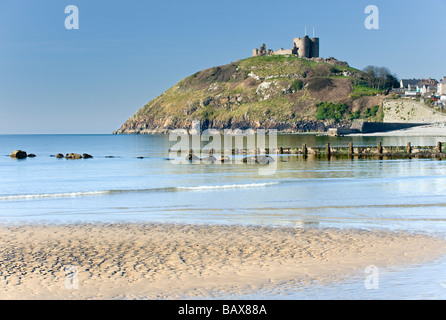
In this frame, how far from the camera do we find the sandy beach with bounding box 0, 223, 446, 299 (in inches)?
345

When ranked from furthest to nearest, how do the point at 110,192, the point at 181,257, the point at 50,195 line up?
the point at 110,192 → the point at 50,195 → the point at 181,257

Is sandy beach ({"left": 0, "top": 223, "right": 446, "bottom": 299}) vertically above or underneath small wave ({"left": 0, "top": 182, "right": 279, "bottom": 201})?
underneath

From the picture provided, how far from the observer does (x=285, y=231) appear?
1364 cm

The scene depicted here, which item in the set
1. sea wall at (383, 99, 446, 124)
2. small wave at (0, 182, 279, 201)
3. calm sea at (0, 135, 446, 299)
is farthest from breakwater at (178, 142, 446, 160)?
sea wall at (383, 99, 446, 124)

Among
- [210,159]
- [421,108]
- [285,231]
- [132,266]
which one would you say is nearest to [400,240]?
[285,231]

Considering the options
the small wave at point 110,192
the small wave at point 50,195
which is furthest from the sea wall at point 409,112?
the small wave at point 50,195

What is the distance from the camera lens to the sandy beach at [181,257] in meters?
8.77

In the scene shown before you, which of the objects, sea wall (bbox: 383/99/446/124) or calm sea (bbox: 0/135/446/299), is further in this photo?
sea wall (bbox: 383/99/446/124)

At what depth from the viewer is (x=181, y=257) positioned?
10938 mm

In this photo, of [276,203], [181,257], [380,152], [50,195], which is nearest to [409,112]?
[380,152]

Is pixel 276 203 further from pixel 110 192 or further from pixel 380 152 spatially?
pixel 380 152

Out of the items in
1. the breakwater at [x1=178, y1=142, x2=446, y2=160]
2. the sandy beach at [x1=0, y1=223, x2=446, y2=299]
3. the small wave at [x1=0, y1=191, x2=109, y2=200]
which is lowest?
the sandy beach at [x1=0, y1=223, x2=446, y2=299]

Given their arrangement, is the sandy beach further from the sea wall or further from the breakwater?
the sea wall
